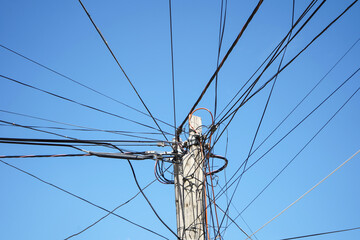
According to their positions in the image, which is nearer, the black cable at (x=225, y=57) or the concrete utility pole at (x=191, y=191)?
→ the black cable at (x=225, y=57)

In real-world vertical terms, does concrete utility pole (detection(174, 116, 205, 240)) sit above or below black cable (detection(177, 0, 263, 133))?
below

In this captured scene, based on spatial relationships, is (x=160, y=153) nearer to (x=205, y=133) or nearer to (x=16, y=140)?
(x=205, y=133)

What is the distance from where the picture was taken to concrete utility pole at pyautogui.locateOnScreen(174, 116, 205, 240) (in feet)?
16.1

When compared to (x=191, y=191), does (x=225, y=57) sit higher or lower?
higher

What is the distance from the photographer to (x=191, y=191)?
5156 mm

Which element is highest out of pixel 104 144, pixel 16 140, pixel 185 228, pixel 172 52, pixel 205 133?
pixel 172 52

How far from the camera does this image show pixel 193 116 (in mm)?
5773

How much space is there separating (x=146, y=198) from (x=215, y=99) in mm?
1855

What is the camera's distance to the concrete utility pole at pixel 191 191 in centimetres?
491

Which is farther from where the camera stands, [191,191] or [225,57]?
[191,191]

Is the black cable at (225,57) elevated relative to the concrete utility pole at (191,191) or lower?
elevated

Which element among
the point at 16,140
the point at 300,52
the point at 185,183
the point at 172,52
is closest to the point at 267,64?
the point at 300,52

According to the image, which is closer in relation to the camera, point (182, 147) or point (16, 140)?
point (16, 140)

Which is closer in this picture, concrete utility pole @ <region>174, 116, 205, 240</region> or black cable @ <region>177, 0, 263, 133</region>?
black cable @ <region>177, 0, 263, 133</region>
